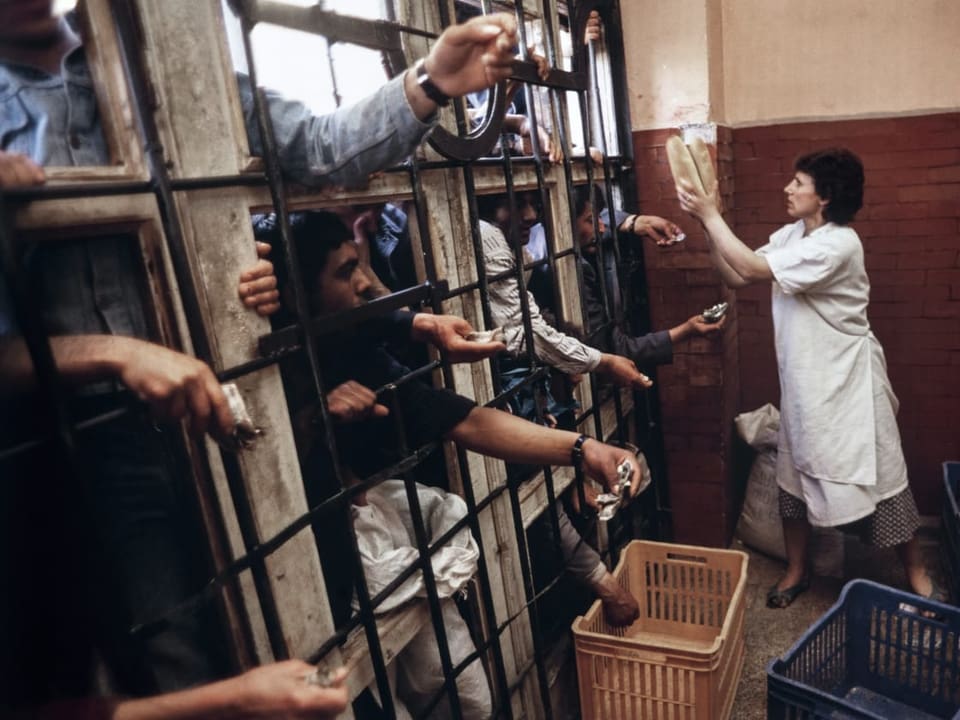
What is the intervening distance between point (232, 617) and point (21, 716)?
593 millimetres

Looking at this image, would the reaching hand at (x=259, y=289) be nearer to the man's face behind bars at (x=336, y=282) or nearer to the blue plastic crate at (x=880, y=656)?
the man's face behind bars at (x=336, y=282)

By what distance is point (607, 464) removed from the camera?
1.73 metres

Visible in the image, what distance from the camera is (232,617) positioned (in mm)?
1353

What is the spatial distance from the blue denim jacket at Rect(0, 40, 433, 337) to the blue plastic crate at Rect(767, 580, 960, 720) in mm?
2135

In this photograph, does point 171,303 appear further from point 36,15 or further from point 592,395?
point 592,395

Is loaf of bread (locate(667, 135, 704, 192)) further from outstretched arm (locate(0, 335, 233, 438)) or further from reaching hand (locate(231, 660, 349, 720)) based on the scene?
reaching hand (locate(231, 660, 349, 720))

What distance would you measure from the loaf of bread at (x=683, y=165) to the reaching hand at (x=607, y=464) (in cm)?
168

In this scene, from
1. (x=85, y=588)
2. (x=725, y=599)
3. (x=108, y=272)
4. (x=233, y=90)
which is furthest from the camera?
(x=725, y=599)

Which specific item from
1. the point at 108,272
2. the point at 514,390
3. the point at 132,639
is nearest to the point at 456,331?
the point at 514,390

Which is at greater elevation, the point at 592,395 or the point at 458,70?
the point at 458,70

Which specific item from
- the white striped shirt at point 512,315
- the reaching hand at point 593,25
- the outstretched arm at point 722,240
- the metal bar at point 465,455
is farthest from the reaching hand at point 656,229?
the metal bar at point 465,455

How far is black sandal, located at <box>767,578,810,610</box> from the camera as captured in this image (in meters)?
3.35

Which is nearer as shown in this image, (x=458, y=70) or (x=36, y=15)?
(x=36, y=15)

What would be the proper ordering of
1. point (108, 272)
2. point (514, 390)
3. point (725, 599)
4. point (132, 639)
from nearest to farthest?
point (132, 639), point (108, 272), point (514, 390), point (725, 599)
